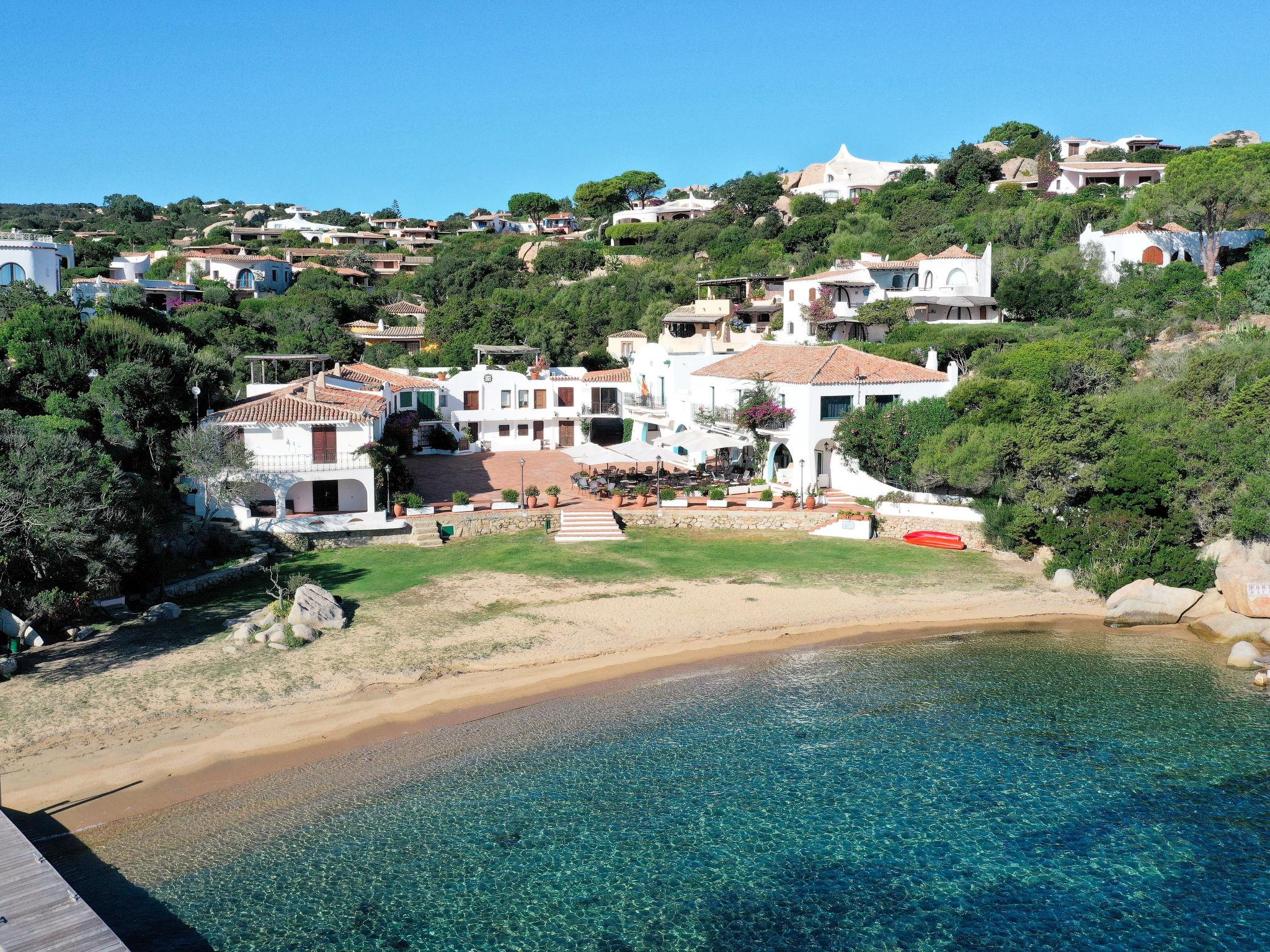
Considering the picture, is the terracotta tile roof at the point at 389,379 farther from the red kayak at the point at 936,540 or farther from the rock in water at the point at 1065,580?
the rock in water at the point at 1065,580

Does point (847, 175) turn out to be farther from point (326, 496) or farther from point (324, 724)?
point (324, 724)

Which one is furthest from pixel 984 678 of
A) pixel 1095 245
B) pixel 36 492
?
pixel 1095 245

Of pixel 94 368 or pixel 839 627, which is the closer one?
pixel 839 627

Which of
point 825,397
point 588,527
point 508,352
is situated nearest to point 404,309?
point 508,352

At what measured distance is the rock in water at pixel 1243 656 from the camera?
2403 centimetres

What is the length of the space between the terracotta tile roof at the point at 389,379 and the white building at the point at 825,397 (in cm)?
1661

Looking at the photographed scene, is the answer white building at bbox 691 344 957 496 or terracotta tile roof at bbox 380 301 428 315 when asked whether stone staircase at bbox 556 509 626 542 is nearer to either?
white building at bbox 691 344 957 496

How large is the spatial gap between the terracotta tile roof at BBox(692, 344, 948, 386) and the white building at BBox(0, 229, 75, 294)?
3726 centimetres

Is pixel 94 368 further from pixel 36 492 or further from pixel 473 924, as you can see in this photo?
pixel 473 924

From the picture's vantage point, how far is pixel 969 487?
111 feet

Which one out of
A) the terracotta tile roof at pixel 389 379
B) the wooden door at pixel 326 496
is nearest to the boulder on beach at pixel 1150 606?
the wooden door at pixel 326 496

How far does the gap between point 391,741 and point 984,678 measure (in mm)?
13451

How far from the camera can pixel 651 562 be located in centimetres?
3128

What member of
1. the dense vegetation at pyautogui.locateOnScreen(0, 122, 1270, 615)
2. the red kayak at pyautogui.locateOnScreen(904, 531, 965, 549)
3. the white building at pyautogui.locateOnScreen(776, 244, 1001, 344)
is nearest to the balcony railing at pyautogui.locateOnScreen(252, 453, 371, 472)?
the dense vegetation at pyautogui.locateOnScreen(0, 122, 1270, 615)
